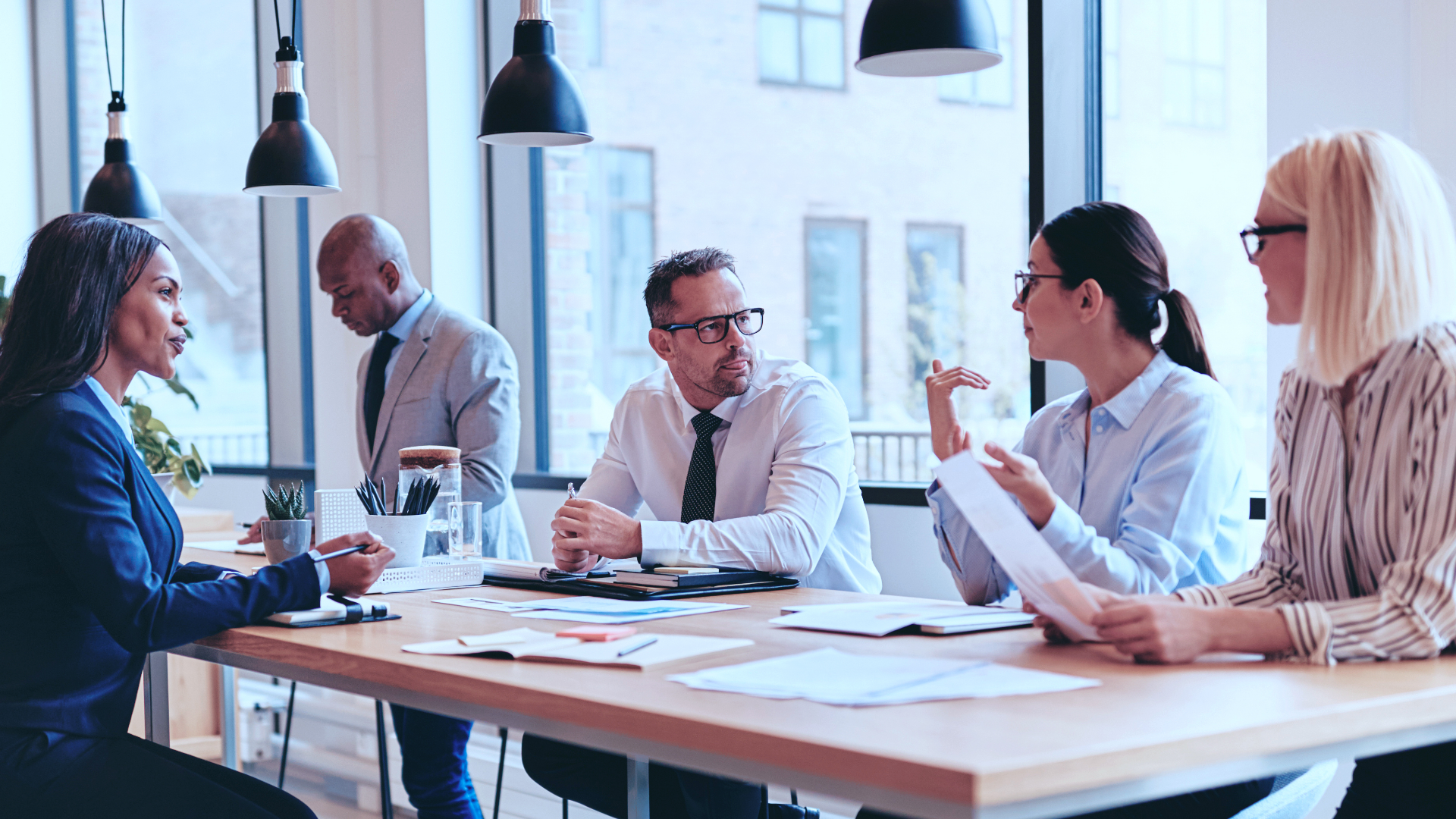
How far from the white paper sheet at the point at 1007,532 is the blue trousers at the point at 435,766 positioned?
183cm

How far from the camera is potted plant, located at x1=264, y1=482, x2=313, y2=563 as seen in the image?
2.40m

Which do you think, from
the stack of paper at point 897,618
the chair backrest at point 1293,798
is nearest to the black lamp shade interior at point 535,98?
the stack of paper at point 897,618

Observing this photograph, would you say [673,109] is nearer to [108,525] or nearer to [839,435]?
[839,435]

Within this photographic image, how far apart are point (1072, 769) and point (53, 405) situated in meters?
1.52

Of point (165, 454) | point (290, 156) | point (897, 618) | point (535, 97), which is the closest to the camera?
point (897, 618)

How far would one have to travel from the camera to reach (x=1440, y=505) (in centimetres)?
139

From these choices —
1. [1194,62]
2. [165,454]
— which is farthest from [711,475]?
[165,454]

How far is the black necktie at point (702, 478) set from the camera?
2.61m

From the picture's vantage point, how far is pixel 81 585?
179cm

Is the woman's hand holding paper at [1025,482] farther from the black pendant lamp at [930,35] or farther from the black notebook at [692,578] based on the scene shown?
the black pendant lamp at [930,35]

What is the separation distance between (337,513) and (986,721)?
5.54 feet

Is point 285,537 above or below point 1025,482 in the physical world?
below

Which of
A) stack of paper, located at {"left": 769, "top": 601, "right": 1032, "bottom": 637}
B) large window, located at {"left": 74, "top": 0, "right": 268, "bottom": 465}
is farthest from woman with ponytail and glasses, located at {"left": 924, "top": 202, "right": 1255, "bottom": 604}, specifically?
large window, located at {"left": 74, "top": 0, "right": 268, "bottom": 465}

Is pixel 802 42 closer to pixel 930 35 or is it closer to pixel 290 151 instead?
pixel 290 151
